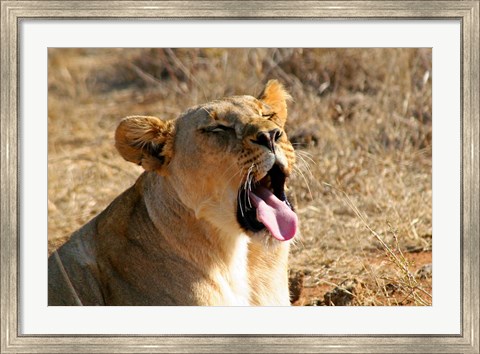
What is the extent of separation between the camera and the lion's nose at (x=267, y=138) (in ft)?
18.1

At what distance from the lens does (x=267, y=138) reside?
5516 millimetres

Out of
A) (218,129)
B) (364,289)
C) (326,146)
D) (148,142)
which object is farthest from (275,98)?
(326,146)

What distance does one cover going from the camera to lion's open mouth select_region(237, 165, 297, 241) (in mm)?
5672

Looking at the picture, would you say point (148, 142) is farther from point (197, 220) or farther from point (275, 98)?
point (275, 98)

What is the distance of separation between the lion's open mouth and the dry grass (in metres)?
0.75

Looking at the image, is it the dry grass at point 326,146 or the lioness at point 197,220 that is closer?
the lioness at point 197,220

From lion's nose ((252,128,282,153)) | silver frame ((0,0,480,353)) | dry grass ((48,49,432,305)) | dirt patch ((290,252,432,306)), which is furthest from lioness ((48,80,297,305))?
dirt patch ((290,252,432,306))

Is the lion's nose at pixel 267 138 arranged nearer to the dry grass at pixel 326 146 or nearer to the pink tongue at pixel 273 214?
the pink tongue at pixel 273 214

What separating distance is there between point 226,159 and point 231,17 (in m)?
0.66

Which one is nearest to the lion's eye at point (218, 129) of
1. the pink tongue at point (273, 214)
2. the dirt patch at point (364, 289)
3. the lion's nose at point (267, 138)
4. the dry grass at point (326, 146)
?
the lion's nose at point (267, 138)

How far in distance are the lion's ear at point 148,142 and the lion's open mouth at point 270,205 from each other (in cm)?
50

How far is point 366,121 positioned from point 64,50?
14.7ft

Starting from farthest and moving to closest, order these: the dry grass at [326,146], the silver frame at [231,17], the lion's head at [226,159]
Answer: the dry grass at [326,146] → the lion's head at [226,159] → the silver frame at [231,17]

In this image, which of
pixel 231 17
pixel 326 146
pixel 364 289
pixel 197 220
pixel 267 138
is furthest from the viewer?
pixel 326 146
